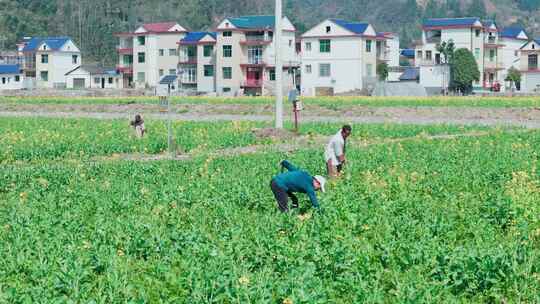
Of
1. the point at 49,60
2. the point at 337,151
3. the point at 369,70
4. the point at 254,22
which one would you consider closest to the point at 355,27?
the point at 369,70

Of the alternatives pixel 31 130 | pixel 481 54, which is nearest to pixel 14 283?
pixel 31 130

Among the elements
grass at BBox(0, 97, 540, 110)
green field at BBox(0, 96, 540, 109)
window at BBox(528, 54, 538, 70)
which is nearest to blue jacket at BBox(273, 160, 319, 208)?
grass at BBox(0, 97, 540, 110)

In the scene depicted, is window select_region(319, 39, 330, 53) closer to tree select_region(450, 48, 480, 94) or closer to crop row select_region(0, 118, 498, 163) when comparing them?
tree select_region(450, 48, 480, 94)

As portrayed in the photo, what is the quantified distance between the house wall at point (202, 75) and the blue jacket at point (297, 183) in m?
76.9

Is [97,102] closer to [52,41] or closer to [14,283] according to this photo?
[52,41]

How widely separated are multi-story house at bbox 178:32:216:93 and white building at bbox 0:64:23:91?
22980mm

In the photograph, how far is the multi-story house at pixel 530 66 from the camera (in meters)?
90.3

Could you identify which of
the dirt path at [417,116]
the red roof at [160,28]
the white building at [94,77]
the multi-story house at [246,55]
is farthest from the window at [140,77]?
the dirt path at [417,116]

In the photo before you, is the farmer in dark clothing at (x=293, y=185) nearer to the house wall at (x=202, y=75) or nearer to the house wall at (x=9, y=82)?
the house wall at (x=202, y=75)

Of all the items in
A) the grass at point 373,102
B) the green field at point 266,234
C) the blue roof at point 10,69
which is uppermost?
the blue roof at point 10,69

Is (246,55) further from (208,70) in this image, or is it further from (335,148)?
(335,148)

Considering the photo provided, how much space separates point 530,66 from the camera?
3642 inches

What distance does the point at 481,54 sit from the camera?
89.5 metres

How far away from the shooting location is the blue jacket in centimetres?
1367
